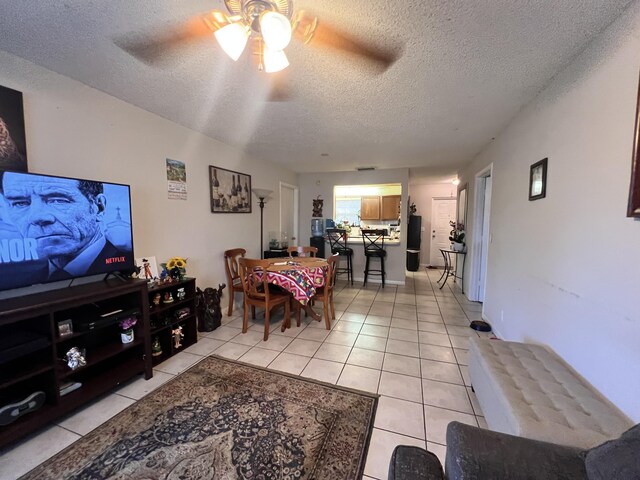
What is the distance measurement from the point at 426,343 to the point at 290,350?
1.44 m

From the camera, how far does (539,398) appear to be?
1266 mm

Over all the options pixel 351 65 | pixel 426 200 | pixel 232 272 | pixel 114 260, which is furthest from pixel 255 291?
pixel 426 200

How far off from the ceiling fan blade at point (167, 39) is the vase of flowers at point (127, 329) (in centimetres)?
188

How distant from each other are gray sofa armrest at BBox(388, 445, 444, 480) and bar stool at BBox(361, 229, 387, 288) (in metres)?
4.33

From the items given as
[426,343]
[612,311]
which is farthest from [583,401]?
[426,343]

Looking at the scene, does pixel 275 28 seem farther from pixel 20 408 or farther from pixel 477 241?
pixel 477 241

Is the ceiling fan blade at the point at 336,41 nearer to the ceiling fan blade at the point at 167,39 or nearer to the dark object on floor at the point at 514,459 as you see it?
the ceiling fan blade at the point at 167,39

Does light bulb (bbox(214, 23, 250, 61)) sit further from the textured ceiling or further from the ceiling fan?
the textured ceiling

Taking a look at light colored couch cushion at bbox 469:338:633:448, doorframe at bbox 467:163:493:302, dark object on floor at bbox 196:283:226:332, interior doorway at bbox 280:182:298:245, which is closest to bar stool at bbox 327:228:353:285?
interior doorway at bbox 280:182:298:245

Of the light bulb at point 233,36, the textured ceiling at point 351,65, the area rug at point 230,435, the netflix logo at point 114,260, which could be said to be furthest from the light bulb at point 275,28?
the area rug at point 230,435

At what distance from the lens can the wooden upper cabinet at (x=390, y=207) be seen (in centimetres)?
656

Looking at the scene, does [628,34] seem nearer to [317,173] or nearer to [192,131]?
[192,131]

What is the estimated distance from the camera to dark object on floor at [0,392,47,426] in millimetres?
1406

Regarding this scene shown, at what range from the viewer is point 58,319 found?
175cm
